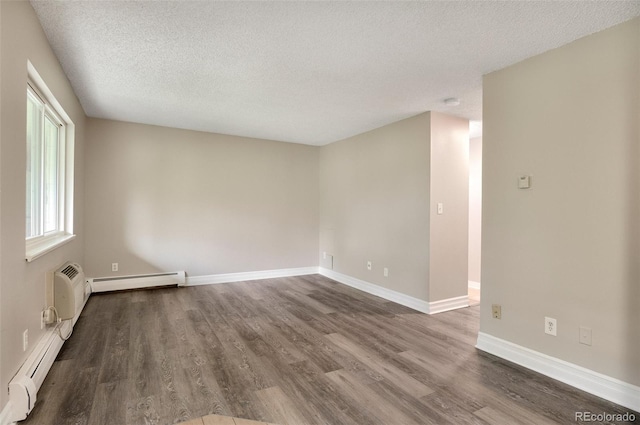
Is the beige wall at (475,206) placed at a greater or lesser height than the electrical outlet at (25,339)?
greater

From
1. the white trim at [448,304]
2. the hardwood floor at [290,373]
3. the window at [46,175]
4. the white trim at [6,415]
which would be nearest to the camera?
the white trim at [6,415]

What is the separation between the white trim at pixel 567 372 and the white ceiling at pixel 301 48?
2242 mm

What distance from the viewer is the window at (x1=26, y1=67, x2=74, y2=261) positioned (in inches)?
93.6

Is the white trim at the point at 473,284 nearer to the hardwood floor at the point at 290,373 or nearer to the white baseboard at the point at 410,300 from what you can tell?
the white baseboard at the point at 410,300

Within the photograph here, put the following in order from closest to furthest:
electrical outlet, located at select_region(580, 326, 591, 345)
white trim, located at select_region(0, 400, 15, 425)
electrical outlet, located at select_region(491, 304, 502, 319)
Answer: white trim, located at select_region(0, 400, 15, 425), electrical outlet, located at select_region(580, 326, 591, 345), electrical outlet, located at select_region(491, 304, 502, 319)

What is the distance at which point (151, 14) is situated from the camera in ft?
6.45

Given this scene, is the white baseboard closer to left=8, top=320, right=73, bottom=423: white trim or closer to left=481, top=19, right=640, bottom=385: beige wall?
left=481, top=19, right=640, bottom=385: beige wall

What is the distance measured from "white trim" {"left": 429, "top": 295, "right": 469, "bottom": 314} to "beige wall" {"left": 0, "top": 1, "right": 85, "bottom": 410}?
139 inches

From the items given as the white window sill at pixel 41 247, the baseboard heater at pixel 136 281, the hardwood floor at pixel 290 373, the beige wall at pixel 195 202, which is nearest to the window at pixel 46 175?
the white window sill at pixel 41 247

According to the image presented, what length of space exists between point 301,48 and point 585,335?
2.79 metres

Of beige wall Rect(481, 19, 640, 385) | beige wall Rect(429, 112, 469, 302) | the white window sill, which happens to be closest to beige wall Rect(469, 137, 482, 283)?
beige wall Rect(429, 112, 469, 302)

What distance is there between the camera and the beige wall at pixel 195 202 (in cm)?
434

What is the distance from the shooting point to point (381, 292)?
436 cm

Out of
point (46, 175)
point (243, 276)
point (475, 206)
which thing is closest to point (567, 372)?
point (475, 206)
